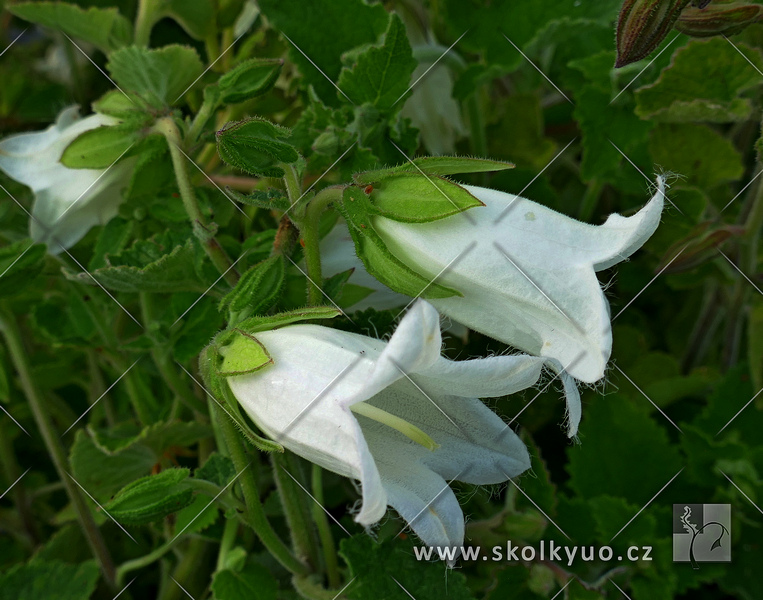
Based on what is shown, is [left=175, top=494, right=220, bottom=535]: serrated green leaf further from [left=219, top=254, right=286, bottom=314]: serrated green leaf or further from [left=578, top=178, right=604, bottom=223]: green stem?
[left=578, top=178, right=604, bottom=223]: green stem

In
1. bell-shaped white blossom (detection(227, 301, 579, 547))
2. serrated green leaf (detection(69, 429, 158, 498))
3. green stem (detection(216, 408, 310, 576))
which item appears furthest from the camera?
serrated green leaf (detection(69, 429, 158, 498))

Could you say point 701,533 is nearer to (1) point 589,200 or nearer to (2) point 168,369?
(1) point 589,200

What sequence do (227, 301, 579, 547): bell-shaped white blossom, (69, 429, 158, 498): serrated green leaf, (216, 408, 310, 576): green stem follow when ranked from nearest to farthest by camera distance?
(227, 301, 579, 547): bell-shaped white blossom, (216, 408, 310, 576): green stem, (69, 429, 158, 498): serrated green leaf

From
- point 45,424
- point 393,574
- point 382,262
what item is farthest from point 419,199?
point 45,424

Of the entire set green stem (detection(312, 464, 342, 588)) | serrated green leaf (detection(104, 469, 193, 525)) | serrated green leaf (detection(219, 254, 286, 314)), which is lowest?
green stem (detection(312, 464, 342, 588))

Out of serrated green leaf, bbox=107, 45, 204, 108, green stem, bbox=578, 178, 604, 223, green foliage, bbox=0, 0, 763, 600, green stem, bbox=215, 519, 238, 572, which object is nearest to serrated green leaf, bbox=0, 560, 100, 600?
green foliage, bbox=0, 0, 763, 600

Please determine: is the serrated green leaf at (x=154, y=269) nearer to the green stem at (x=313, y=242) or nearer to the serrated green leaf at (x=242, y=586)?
the green stem at (x=313, y=242)
